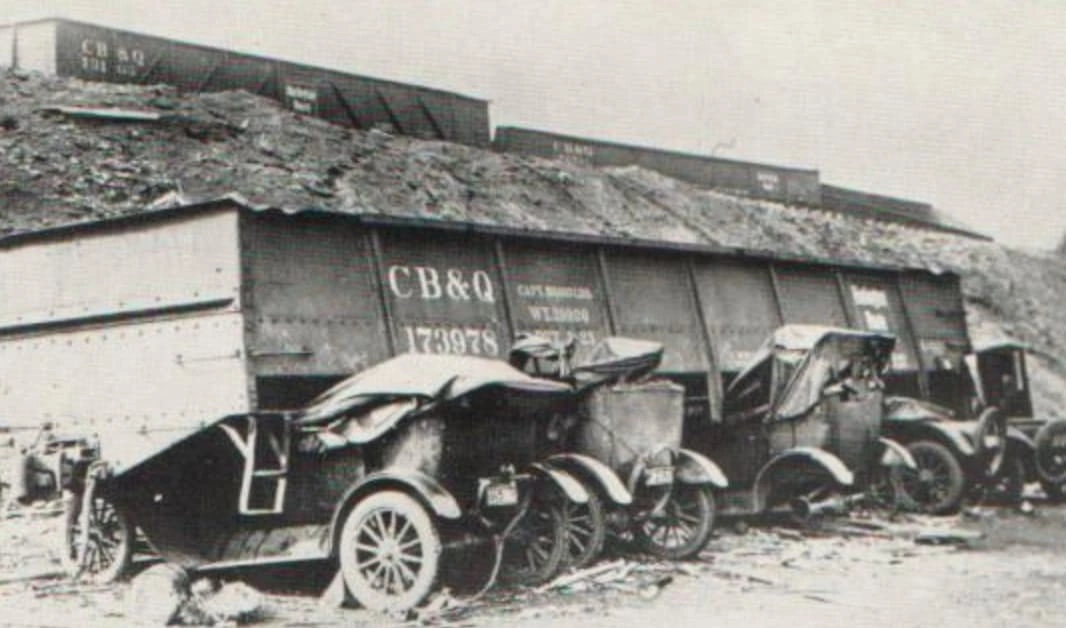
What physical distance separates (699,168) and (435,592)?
3023 cm

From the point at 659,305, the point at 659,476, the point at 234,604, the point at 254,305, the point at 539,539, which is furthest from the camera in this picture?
the point at 659,305

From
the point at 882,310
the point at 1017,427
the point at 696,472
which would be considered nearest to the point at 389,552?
the point at 696,472

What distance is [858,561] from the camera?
10.6 metres

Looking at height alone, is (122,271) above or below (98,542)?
above

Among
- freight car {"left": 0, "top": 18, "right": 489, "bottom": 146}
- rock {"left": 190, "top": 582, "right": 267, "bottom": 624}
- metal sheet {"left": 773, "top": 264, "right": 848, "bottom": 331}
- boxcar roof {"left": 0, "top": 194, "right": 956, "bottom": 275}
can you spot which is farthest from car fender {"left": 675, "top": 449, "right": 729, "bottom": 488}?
freight car {"left": 0, "top": 18, "right": 489, "bottom": 146}

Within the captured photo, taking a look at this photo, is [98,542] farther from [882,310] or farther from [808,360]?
[882,310]

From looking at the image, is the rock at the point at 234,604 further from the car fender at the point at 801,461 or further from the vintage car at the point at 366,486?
the car fender at the point at 801,461

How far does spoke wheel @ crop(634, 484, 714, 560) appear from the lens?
10.4 m

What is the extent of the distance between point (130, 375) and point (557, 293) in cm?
399

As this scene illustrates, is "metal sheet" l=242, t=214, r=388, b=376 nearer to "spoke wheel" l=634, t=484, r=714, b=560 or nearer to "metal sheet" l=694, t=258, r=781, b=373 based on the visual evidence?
"spoke wheel" l=634, t=484, r=714, b=560

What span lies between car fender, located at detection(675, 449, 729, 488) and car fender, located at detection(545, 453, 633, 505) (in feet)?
2.90

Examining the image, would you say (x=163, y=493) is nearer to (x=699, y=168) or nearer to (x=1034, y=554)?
(x=1034, y=554)

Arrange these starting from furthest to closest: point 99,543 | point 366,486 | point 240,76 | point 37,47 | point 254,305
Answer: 1. point 240,76
2. point 37,47
3. point 99,543
4. point 254,305
5. point 366,486

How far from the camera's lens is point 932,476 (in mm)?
13695
